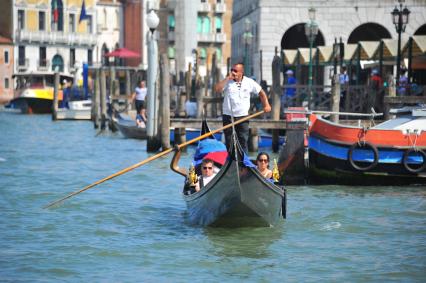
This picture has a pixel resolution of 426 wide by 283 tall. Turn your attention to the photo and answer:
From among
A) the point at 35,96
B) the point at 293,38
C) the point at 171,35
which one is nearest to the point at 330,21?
the point at 293,38

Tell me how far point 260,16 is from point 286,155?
23.6m

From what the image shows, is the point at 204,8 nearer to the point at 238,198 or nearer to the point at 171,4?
the point at 171,4

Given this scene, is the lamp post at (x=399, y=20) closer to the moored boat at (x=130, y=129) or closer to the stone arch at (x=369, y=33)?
the moored boat at (x=130, y=129)

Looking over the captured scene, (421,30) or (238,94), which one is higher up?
(421,30)

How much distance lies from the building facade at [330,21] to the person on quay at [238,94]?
24368 millimetres

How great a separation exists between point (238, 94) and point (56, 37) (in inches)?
2026

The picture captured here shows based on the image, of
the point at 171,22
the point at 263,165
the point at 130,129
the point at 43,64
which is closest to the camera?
the point at 263,165

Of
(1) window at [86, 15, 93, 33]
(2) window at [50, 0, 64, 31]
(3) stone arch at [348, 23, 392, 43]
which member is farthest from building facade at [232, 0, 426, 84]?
(1) window at [86, 15, 93, 33]

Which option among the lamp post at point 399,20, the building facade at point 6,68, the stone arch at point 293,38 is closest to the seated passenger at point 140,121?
the lamp post at point 399,20

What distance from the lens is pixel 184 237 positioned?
33.2ft

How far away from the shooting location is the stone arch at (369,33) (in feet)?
122

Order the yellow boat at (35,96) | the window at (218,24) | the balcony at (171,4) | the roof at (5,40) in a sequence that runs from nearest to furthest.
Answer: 1. the yellow boat at (35,96)
2. the roof at (5,40)
3. the balcony at (171,4)
4. the window at (218,24)

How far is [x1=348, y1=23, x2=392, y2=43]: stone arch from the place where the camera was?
122ft

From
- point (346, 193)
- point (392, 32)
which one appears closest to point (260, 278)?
point (346, 193)
